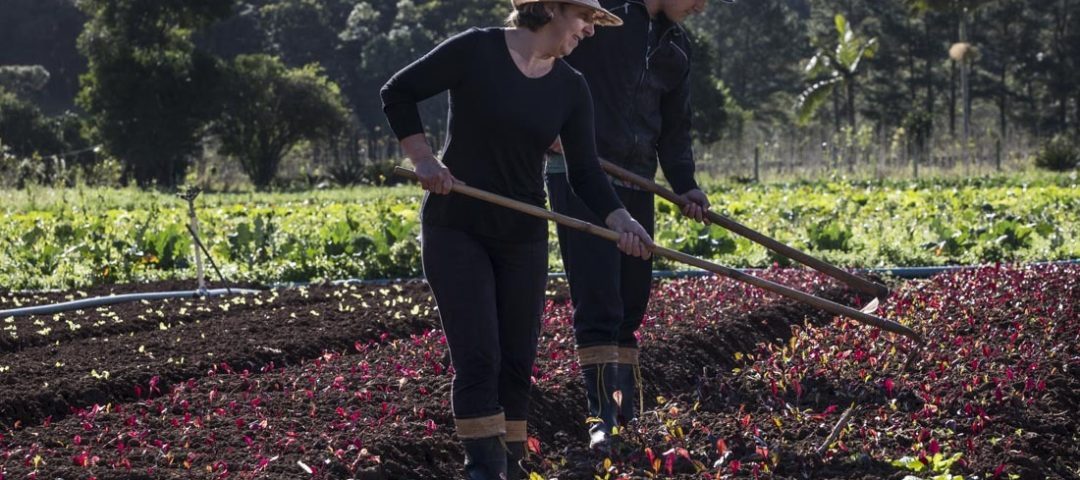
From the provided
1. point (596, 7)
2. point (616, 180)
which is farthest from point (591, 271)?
point (596, 7)

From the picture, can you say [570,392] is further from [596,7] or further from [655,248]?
[596,7]

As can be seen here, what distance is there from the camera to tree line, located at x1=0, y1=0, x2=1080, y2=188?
35.7 m

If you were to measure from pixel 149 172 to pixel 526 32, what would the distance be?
3344 centimetres

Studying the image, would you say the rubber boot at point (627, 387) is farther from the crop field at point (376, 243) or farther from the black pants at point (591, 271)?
the crop field at point (376, 243)

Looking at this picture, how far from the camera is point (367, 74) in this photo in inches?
2130

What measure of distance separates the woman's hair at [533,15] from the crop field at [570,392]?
1.36 m

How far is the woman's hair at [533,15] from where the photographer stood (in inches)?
181

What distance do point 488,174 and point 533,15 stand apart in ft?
1.67

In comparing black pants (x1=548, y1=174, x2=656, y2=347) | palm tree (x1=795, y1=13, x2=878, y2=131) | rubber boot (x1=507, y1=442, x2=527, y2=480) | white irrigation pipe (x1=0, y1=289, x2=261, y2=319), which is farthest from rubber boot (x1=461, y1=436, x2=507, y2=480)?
palm tree (x1=795, y1=13, x2=878, y2=131)

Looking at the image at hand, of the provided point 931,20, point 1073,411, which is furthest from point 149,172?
point 1073,411

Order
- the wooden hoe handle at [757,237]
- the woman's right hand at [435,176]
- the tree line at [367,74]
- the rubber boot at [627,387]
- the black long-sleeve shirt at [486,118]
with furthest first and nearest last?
the tree line at [367,74], the rubber boot at [627,387], the wooden hoe handle at [757,237], the black long-sleeve shirt at [486,118], the woman's right hand at [435,176]

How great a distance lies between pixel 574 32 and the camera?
4.65 metres

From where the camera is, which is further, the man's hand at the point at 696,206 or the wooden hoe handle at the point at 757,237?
the man's hand at the point at 696,206

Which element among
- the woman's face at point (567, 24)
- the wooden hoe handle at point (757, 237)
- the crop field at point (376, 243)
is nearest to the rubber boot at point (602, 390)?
the wooden hoe handle at point (757, 237)
